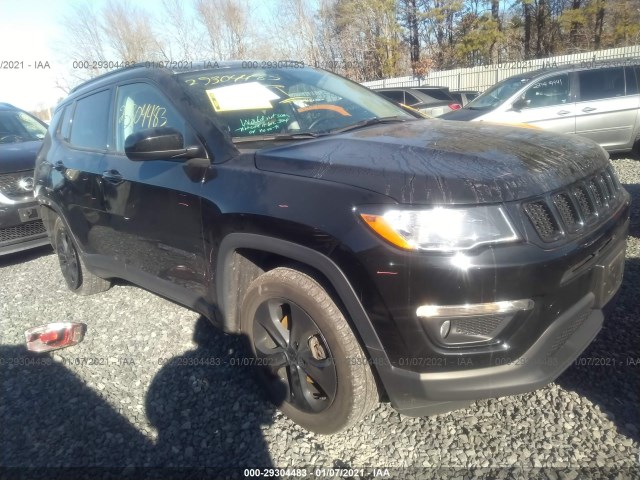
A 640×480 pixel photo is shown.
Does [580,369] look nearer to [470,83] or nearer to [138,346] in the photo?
[138,346]

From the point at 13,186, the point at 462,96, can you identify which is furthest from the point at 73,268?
the point at 462,96

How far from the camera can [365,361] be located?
2064mm

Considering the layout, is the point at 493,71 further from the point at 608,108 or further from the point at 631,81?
the point at 608,108

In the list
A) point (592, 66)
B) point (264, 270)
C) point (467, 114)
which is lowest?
point (264, 270)

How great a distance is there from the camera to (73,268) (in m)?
4.35

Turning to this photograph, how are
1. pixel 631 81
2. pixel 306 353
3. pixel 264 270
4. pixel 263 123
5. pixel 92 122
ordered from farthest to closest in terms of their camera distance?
pixel 631 81 < pixel 92 122 < pixel 263 123 < pixel 264 270 < pixel 306 353

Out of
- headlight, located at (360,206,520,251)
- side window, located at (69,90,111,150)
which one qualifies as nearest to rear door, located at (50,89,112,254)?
side window, located at (69,90,111,150)

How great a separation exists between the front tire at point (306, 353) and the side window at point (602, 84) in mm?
7497

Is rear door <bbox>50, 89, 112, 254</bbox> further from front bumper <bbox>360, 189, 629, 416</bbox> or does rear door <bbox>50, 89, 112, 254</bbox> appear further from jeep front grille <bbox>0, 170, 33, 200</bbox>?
front bumper <bbox>360, 189, 629, 416</bbox>

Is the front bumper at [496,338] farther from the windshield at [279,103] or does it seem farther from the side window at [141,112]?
the side window at [141,112]

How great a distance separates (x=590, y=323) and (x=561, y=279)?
0.46 m

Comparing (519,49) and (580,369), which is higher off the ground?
(519,49)

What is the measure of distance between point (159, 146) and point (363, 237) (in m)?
1.23

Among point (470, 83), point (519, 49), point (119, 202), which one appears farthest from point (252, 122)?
point (519, 49)
